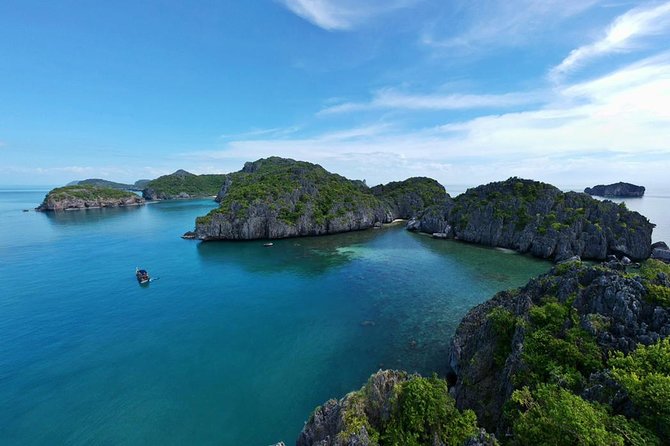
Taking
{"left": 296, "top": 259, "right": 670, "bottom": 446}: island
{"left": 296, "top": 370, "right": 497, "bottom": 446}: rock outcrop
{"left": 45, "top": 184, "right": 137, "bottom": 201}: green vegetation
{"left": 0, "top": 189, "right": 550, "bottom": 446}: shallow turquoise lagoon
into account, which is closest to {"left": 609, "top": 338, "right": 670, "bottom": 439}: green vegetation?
{"left": 296, "top": 259, "right": 670, "bottom": 446}: island

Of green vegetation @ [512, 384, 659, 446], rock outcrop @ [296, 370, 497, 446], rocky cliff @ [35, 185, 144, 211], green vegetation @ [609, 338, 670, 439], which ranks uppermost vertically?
rocky cliff @ [35, 185, 144, 211]

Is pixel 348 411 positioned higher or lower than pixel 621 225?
lower

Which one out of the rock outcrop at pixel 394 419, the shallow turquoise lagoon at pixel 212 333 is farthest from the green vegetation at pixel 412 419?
the shallow turquoise lagoon at pixel 212 333

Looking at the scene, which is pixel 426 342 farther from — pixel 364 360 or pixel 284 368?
pixel 284 368

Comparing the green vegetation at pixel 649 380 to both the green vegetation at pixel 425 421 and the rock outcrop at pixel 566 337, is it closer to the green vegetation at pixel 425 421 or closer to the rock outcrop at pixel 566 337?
the rock outcrop at pixel 566 337

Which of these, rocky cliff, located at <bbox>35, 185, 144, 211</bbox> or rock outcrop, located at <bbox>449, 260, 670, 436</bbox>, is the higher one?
rocky cliff, located at <bbox>35, 185, 144, 211</bbox>

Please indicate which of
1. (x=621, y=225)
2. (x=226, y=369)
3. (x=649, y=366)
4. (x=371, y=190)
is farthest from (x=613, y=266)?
(x=371, y=190)

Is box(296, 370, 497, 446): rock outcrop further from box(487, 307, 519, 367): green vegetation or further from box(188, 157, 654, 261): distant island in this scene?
box(188, 157, 654, 261): distant island
